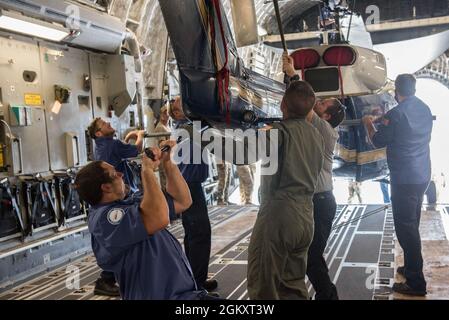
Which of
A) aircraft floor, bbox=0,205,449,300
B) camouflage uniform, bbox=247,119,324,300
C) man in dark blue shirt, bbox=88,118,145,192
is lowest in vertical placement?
aircraft floor, bbox=0,205,449,300

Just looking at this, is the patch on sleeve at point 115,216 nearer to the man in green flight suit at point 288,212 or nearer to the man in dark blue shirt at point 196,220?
the man in green flight suit at point 288,212

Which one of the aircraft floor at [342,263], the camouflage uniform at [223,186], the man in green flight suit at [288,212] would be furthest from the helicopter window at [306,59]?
the camouflage uniform at [223,186]

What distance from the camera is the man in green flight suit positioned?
295cm

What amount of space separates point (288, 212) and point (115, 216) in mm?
1107

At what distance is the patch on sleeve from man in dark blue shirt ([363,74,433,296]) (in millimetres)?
2713

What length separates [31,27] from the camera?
5.65m

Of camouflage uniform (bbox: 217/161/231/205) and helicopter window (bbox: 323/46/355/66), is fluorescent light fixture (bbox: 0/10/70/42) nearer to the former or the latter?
helicopter window (bbox: 323/46/355/66)

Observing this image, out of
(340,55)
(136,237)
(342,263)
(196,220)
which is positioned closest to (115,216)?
(136,237)

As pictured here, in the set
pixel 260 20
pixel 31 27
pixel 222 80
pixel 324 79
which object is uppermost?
pixel 260 20

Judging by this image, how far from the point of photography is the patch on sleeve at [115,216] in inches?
92.6

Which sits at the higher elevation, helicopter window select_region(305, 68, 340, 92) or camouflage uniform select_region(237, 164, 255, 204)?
helicopter window select_region(305, 68, 340, 92)

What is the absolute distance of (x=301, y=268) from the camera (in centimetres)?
311

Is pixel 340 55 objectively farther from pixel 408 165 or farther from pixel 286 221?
pixel 286 221

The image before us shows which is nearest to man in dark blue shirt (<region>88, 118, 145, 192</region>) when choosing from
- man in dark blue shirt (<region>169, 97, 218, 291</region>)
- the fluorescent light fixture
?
man in dark blue shirt (<region>169, 97, 218, 291</region>)
